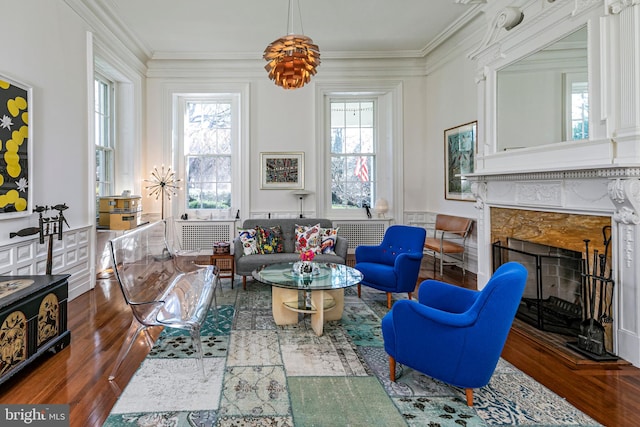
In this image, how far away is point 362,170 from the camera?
6.73m

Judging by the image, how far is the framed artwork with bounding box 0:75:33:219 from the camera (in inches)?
116

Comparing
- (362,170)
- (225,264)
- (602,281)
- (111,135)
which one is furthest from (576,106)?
(111,135)

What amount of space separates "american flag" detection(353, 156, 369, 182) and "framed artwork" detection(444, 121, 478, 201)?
1484mm

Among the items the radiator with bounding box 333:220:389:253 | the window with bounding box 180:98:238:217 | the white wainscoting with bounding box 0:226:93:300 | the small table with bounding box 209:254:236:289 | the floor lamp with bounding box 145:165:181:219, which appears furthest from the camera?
the window with bounding box 180:98:238:217

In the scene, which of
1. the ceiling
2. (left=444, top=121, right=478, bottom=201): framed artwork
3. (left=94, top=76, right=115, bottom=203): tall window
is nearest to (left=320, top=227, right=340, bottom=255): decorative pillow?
(left=444, top=121, right=478, bottom=201): framed artwork

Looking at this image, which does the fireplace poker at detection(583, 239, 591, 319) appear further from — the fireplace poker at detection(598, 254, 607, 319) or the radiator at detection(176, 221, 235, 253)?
the radiator at detection(176, 221, 235, 253)

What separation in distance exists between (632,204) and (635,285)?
58cm

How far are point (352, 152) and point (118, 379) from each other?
532 centimetres

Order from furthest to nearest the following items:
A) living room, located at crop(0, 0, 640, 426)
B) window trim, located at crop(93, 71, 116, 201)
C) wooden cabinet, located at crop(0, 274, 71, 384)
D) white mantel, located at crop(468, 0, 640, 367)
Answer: window trim, located at crop(93, 71, 116, 201)
living room, located at crop(0, 0, 640, 426)
white mantel, located at crop(468, 0, 640, 367)
wooden cabinet, located at crop(0, 274, 71, 384)

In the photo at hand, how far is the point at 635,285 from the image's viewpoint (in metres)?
2.47

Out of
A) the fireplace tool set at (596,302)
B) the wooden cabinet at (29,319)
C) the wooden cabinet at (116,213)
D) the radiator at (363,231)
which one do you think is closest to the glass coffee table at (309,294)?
the wooden cabinet at (29,319)

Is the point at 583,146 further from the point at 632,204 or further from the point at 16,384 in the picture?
the point at 16,384

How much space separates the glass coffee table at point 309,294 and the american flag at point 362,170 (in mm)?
3453

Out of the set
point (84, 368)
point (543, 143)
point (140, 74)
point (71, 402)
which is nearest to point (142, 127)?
point (140, 74)
